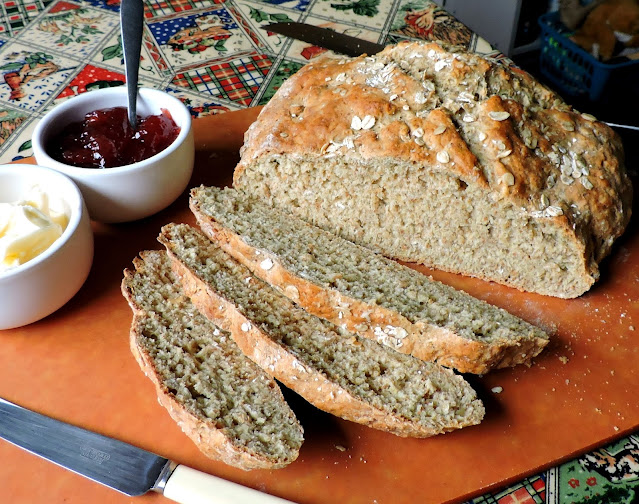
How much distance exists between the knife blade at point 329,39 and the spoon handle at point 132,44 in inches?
44.8

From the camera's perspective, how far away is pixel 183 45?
5070 mm

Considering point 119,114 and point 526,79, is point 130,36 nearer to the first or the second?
point 119,114

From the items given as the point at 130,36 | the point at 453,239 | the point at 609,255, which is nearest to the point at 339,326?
the point at 453,239

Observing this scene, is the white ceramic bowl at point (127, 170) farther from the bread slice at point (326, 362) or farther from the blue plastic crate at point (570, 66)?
the blue plastic crate at point (570, 66)

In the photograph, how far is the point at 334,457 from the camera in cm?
246

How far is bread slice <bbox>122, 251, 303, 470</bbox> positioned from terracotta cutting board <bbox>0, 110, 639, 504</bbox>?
0.13 metres

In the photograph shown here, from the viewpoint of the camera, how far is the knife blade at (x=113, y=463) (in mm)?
2209

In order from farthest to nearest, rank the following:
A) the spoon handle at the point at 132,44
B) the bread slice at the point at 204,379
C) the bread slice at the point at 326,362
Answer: the spoon handle at the point at 132,44, the bread slice at the point at 326,362, the bread slice at the point at 204,379

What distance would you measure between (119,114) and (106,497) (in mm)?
1887

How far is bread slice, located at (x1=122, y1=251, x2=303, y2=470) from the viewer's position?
234 centimetres

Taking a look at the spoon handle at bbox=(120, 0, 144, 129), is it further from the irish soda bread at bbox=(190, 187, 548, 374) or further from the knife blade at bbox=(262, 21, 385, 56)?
the knife blade at bbox=(262, 21, 385, 56)

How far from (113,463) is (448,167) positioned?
6.07 ft

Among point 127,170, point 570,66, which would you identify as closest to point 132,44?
point 127,170

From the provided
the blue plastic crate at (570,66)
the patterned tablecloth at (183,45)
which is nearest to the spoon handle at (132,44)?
the patterned tablecloth at (183,45)
